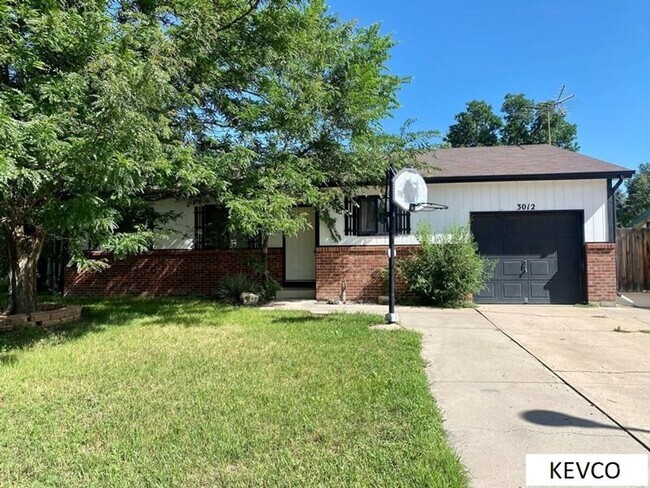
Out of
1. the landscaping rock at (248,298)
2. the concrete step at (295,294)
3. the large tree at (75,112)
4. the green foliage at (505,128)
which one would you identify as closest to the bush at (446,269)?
the concrete step at (295,294)

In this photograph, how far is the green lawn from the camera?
9.17ft

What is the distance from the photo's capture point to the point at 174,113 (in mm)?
7836

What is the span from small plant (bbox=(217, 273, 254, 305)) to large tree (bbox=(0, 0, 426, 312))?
2877 millimetres

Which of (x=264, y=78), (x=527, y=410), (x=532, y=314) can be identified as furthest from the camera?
(x=532, y=314)

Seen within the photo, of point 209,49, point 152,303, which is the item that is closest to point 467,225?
point 209,49

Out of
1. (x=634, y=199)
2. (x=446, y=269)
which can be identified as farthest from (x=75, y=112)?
(x=634, y=199)

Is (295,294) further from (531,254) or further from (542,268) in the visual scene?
(542,268)

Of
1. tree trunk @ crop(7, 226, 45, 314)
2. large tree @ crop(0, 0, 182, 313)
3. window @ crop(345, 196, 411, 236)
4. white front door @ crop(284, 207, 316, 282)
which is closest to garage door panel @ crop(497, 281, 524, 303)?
window @ crop(345, 196, 411, 236)

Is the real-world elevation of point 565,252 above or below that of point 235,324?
above

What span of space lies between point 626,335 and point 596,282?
3.89 meters

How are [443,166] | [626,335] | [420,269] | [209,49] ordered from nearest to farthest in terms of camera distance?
[626,335]
[209,49]
[420,269]
[443,166]

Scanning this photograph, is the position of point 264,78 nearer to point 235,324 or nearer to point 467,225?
point 235,324

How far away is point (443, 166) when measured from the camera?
12164 mm

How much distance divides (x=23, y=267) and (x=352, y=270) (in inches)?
275
